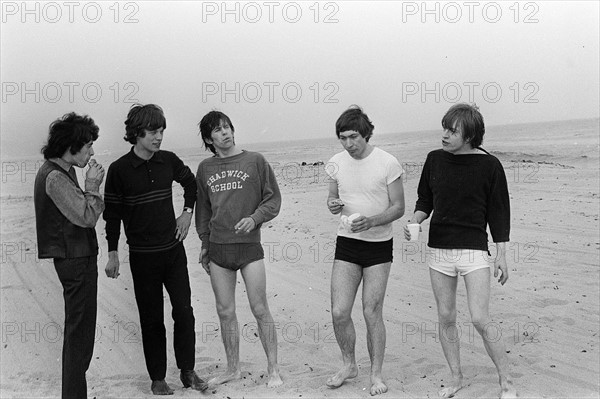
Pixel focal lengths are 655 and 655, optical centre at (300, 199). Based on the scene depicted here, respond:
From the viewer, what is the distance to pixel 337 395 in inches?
→ 157

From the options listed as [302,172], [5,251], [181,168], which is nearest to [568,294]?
[181,168]

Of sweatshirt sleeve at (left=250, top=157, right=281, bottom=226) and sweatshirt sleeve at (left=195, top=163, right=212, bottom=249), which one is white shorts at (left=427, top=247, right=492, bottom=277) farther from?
sweatshirt sleeve at (left=195, top=163, right=212, bottom=249)

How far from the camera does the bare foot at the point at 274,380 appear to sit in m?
4.14

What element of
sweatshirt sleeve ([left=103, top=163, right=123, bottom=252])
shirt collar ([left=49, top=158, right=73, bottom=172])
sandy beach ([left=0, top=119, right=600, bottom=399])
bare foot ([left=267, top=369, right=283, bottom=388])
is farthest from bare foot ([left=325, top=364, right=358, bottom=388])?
shirt collar ([left=49, top=158, right=73, bottom=172])

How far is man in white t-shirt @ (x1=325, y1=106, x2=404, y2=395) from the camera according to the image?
384 centimetres

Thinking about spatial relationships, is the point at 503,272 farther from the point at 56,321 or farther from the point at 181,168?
the point at 56,321

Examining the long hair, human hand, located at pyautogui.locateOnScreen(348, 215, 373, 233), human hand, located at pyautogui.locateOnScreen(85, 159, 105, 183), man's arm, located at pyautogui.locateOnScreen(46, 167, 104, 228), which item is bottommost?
human hand, located at pyautogui.locateOnScreen(348, 215, 373, 233)

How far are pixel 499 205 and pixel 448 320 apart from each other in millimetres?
745

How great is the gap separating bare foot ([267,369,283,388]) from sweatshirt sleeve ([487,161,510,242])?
1610mm

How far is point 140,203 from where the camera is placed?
392 centimetres

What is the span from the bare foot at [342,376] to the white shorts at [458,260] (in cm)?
86

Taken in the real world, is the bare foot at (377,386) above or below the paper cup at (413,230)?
below

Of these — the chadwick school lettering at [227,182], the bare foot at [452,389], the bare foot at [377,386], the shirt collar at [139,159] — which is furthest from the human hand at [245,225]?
the bare foot at [452,389]

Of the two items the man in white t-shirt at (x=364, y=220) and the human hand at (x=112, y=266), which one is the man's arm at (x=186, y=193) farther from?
the man in white t-shirt at (x=364, y=220)
